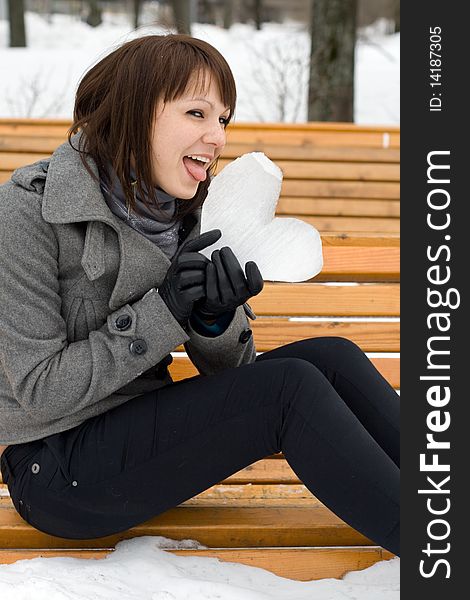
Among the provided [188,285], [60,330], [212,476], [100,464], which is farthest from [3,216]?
[212,476]

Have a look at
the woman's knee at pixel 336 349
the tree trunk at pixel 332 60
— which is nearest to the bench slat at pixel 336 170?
the woman's knee at pixel 336 349

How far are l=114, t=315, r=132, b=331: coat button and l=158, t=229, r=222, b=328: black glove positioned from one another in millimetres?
90

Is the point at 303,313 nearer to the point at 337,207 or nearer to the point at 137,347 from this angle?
the point at 137,347

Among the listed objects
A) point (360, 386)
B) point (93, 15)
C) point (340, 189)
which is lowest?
point (360, 386)

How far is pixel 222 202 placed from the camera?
2.27m

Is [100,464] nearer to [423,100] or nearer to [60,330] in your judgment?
[60,330]

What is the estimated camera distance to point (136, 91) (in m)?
2.12

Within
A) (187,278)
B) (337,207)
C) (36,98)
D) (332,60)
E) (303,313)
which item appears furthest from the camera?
(36,98)

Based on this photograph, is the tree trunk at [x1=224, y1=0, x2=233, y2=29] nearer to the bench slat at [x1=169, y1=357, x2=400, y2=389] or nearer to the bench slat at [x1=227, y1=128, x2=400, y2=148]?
the bench slat at [x1=227, y1=128, x2=400, y2=148]

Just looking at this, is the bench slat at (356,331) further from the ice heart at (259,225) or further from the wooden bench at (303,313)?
the ice heart at (259,225)

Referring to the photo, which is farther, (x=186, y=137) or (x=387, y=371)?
(x=387, y=371)

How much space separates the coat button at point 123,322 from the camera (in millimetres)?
2098

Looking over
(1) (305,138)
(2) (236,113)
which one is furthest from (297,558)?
(2) (236,113)

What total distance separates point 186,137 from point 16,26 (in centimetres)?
1304
